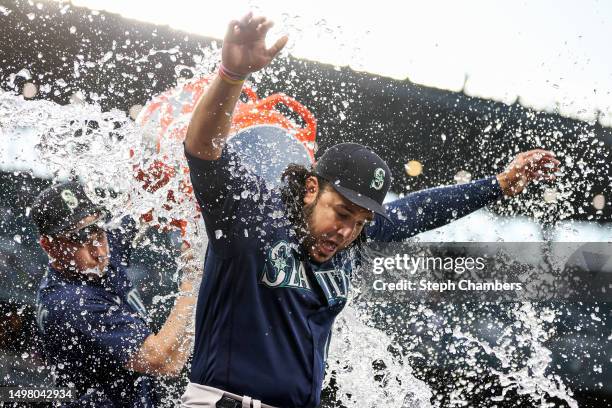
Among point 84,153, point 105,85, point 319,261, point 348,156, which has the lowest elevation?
point 319,261

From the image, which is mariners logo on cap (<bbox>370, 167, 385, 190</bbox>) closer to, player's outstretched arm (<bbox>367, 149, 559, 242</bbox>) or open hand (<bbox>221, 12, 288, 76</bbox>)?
player's outstretched arm (<bbox>367, 149, 559, 242</bbox>)

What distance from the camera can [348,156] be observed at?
8.64 feet

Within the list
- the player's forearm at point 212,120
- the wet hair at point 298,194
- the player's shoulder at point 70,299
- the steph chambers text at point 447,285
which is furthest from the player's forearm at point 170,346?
the steph chambers text at point 447,285

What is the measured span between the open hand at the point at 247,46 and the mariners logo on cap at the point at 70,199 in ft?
6.94

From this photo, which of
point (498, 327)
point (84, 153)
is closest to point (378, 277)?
point (498, 327)

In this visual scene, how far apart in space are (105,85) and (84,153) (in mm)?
6594

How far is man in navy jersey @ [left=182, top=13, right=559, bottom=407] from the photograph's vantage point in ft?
6.84

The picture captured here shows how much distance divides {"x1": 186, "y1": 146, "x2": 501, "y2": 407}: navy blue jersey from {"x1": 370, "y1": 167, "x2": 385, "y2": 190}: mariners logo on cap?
0.44m

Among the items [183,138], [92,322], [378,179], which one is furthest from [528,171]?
[92,322]

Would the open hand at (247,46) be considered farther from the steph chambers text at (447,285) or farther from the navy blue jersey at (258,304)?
the steph chambers text at (447,285)

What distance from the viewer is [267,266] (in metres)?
2.31

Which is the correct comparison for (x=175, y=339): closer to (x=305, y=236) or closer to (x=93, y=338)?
(x=93, y=338)

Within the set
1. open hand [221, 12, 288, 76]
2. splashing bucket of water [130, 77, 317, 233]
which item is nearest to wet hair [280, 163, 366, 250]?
splashing bucket of water [130, 77, 317, 233]

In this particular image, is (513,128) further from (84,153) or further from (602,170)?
(84,153)
